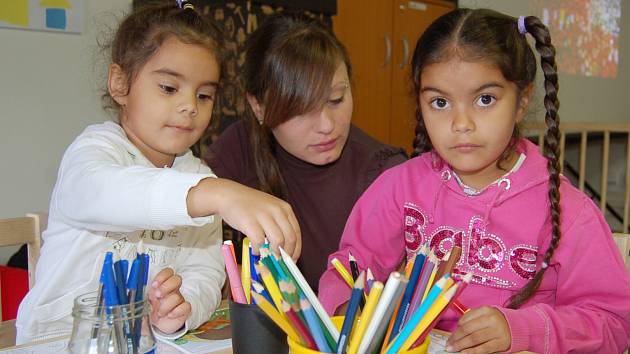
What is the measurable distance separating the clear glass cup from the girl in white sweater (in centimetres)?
14

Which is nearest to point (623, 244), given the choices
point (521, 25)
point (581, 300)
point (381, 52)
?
point (581, 300)

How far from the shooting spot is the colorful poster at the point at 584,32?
15.6 ft

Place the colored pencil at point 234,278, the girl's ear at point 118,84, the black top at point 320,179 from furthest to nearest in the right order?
the black top at point 320,179 < the girl's ear at point 118,84 < the colored pencil at point 234,278

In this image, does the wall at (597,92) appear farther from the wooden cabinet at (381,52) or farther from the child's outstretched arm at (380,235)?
the child's outstretched arm at (380,235)

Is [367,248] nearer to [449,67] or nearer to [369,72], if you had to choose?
[449,67]

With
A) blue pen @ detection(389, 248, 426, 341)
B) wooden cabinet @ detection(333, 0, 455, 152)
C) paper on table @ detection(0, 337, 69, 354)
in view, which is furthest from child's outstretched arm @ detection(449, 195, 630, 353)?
wooden cabinet @ detection(333, 0, 455, 152)

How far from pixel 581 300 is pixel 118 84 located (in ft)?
2.65

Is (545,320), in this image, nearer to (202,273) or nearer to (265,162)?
(202,273)

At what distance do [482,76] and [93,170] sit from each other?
0.58 m

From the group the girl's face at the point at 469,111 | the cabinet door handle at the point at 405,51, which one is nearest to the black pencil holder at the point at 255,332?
the girl's face at the point at 469,111

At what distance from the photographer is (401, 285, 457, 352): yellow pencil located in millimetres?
520

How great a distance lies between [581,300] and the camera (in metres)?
0.90

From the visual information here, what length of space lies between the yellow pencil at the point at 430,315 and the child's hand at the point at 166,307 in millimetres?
340

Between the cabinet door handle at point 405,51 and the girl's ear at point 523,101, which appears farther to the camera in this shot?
the cabinet door handle at point 405,51
